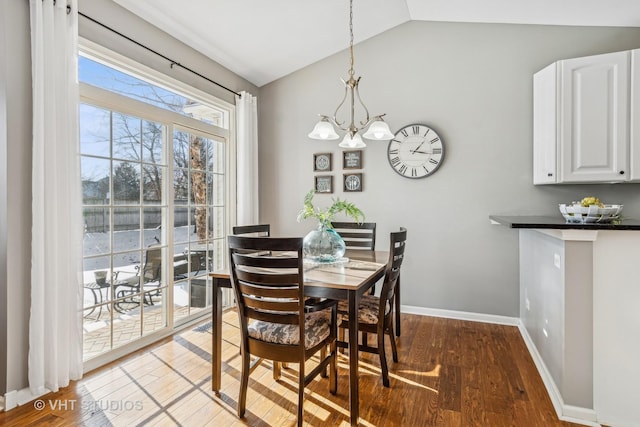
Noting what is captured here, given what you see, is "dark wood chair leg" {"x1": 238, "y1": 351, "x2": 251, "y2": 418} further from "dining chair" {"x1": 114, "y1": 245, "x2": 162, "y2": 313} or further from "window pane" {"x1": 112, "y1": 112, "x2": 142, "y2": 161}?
"window pane" {"x1": 112, "y1": 112, "x2": 142, "y2": 161}

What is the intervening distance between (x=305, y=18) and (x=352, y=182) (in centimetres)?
173

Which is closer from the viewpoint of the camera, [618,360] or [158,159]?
[618,360]

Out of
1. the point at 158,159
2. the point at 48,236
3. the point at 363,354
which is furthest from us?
the point at 158,159

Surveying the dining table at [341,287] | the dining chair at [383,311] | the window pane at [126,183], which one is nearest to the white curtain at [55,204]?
the window pane at [126,183]

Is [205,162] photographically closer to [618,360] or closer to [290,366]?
[290,366]

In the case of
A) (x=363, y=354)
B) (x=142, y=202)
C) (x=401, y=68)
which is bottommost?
(x=363, y=354)

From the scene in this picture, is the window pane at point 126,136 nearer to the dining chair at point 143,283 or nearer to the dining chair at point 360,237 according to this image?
the dining chair at point 143,283

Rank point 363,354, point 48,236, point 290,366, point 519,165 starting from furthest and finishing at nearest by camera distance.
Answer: point 519,165
point 363,354
point 290,366
point 48,236

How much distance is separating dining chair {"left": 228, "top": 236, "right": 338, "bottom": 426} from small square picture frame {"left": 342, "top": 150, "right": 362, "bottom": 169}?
223cm

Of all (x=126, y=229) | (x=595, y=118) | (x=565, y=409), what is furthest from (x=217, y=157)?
(x=565, y=409)

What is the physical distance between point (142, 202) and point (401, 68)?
9.60 feet

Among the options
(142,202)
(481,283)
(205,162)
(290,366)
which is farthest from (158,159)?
(481,283)

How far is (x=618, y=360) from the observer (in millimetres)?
1896

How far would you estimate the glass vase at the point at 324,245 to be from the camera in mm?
2521
